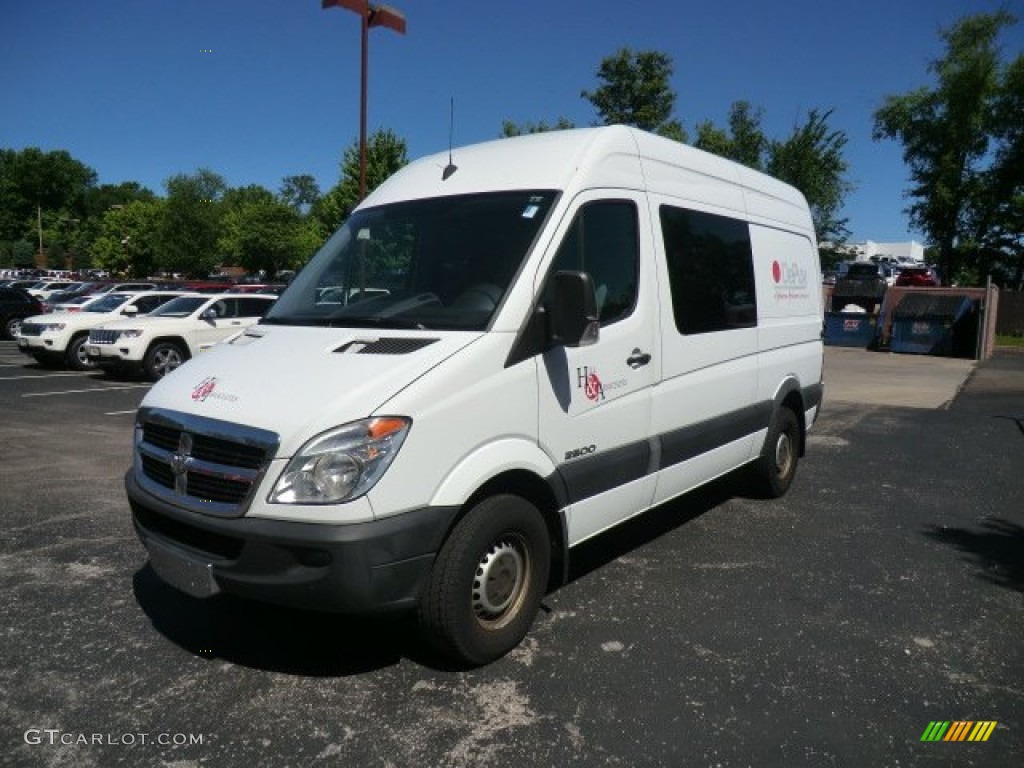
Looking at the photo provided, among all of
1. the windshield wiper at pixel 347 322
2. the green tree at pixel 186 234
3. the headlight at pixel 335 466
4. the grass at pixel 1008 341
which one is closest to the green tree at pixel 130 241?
the green tree at pixel 186 234

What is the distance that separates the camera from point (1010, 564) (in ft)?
15.2

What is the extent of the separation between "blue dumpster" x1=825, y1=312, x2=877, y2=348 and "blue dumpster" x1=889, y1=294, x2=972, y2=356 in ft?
2.57

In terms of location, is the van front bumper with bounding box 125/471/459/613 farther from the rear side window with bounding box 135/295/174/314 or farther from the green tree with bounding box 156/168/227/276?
the green tree with bounding box 156/168/227/276

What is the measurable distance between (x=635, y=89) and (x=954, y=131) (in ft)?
60.9

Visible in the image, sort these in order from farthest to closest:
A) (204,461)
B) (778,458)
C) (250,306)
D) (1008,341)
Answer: (1008,341)
(250,306)
(778,458)
(204,461)

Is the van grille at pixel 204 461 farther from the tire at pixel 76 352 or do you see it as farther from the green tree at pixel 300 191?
the green tree at pixel 300 191

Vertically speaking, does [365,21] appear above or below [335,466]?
above

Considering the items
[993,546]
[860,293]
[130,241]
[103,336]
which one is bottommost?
[993,546]

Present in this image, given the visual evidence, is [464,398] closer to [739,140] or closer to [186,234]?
[739,140]

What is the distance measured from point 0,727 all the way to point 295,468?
1507 millimetres

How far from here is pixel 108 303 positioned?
16516mm

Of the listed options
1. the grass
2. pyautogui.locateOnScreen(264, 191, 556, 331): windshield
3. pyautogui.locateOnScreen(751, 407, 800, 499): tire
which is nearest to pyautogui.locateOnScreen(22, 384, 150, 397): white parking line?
pyautogui.locateOnScreen(264, 191, 556, 331): windshield

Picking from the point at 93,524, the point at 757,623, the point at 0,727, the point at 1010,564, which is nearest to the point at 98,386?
the point at 93,524

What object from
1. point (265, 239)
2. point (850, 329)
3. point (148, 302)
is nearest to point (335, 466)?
point (148, 302)
